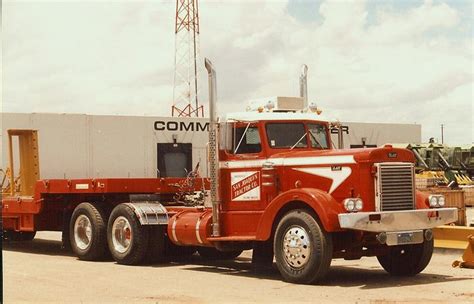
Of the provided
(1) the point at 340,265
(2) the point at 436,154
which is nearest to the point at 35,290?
(1) the point at 340,265

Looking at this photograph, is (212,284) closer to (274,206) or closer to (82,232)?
(274,206)

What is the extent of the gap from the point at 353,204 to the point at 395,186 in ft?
2.97

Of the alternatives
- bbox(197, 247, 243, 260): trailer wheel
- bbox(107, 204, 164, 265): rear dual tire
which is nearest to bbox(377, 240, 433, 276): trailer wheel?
bbox(197, 247, 243, 260): trailer wheel

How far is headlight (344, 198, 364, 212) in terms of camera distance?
11289 mm

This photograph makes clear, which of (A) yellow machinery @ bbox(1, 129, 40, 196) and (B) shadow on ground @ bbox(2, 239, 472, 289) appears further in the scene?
(A) yellow machinery @ bbox(1, 129, 40, 196)

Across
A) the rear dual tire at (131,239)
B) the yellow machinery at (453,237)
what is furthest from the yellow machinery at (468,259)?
the rear dual tire at (131,239)

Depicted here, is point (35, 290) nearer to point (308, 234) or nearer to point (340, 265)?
point (308, 234)

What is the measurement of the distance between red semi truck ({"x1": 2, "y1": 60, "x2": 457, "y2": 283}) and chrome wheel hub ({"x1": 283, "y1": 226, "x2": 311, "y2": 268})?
0.02 metres

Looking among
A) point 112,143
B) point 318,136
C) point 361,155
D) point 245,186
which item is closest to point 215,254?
point 245,186

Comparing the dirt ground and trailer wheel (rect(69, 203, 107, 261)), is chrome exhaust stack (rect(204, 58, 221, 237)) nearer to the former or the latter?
the dirt ground

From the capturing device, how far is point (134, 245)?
576 inches

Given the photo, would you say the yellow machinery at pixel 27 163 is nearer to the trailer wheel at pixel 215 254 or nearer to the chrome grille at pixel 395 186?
the trailer wheel at pixel 215 254

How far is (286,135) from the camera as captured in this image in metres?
13.0

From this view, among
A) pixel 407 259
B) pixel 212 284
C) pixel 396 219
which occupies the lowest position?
pixel 212 284
